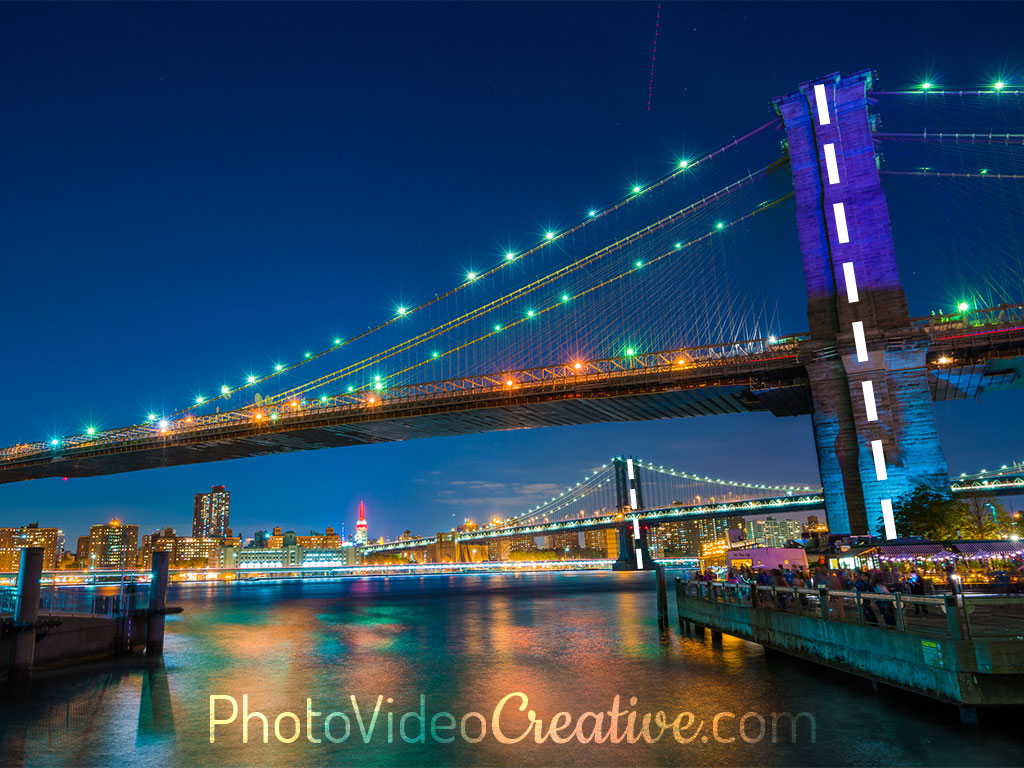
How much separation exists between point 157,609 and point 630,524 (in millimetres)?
98863

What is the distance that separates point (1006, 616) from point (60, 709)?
1853 cm

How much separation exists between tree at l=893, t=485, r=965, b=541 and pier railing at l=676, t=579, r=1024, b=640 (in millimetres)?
15443

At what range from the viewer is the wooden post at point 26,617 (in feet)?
59.3

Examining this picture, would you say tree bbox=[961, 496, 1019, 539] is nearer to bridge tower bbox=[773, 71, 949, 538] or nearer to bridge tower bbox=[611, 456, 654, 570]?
bridge tower bbox=[773, 71, 949, 538]

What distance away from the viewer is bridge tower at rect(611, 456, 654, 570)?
12269 centimetres

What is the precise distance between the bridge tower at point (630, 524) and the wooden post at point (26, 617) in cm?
10363

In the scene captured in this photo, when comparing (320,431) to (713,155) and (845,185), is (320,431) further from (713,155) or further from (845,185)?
(845,185)

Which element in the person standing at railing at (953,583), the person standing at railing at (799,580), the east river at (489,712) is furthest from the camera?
the person standing at railing at (799,580)

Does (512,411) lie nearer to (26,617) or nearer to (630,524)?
(26,617)

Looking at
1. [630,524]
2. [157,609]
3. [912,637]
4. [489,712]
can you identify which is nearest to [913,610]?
[912,637]

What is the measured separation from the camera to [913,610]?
1299 cm

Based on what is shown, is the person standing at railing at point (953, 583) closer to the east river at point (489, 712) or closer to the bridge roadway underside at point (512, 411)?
the east river at point (489, 712)

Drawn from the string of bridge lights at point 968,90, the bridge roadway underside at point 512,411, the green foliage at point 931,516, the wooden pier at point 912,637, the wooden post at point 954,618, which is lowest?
the wooden pier at point 912,637

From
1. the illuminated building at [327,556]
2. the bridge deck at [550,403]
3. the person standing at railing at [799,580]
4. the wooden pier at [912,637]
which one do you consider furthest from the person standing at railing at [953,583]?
the illuminated building at [327,556]
